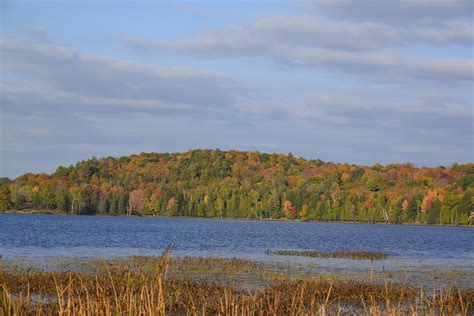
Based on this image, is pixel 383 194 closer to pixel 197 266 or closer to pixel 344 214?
pixel 344 214

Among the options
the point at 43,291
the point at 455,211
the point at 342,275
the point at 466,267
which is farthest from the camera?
the point at 455,211

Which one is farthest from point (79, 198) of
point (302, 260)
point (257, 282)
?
point (257, 282)

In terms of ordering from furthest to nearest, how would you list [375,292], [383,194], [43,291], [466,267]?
[383,194] < [466,267] < [375,292] < [43,291]

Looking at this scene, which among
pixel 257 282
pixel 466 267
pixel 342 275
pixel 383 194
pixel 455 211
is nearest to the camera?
pixel 257 282

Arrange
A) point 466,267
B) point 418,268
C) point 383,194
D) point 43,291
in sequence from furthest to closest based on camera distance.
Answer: point 383,194 → point 466,267 → point 418,268 → point 43,291

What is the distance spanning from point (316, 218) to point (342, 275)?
543 feet

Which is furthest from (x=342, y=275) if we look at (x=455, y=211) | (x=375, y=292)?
(x=455, y=211)

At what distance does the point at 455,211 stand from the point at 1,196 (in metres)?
123

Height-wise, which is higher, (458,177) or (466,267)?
(458,177)

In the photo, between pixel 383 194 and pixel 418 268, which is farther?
pixel 383 194

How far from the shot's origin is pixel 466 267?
4709 centimetres

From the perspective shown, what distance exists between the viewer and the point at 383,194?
18950 centimetres

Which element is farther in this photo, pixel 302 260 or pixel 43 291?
pixel 302 260

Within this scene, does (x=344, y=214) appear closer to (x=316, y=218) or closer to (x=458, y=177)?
(x=316, y=218)
